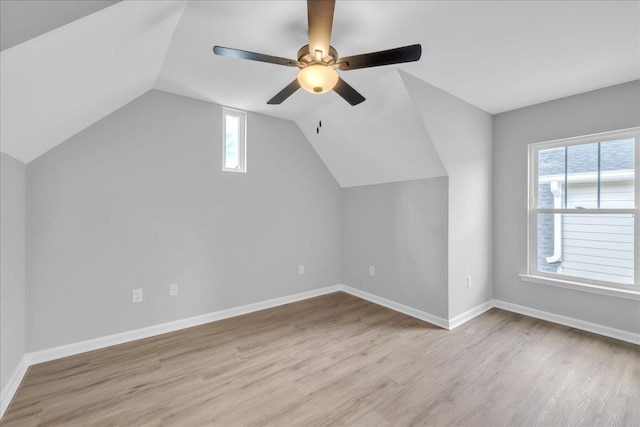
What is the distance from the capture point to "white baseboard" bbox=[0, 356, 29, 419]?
1703 mm

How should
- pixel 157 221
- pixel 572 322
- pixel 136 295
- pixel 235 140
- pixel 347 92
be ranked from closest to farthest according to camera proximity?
Answer: pixel 347 92 < pixel 136 295 < pixel 157 221 < pixel 572 322 < pixel 235 140

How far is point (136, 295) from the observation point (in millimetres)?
2615

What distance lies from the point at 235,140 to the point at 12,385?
2767 mm

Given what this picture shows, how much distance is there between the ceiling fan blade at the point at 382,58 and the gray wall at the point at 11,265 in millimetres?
2277

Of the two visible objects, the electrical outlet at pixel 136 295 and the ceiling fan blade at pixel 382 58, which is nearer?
the ceiling fan blade at pixel 382 58

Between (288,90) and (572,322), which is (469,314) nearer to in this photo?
(572,322)

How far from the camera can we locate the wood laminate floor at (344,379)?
1674 mm

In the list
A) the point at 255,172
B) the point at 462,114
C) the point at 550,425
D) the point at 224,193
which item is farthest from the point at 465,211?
the point at 224,193

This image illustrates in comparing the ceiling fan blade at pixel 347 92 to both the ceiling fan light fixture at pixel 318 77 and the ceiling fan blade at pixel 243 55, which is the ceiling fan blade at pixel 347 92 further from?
the ceiling fan blade at pixel 243 55

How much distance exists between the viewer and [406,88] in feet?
7.99

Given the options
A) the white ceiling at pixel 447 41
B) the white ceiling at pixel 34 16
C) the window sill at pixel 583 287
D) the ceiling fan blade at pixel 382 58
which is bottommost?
the window sill at pixel 583 287

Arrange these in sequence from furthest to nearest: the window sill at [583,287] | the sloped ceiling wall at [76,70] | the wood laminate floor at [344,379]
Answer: the window sill at [583,287]
the wood laminate floor at [344,379]
the sloped ceiling wall at [76,70]

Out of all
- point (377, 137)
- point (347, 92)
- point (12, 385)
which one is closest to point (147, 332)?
point (12, 385)

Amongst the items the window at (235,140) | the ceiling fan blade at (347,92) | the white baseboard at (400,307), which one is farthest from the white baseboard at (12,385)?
the white baseboard at (400,307)
